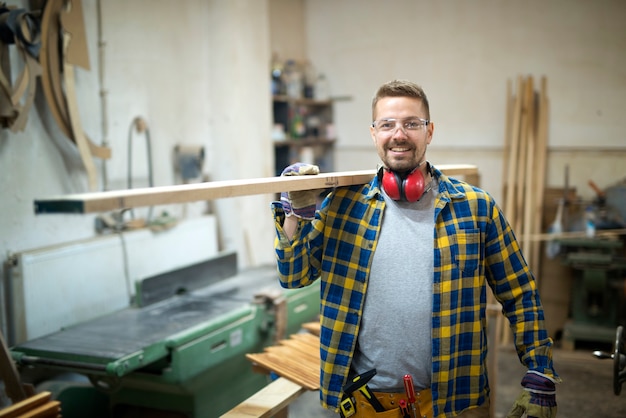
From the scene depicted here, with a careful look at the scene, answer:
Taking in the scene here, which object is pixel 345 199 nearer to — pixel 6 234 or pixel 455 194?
pixel 455 194

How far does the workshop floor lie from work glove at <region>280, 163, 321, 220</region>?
5.39ft

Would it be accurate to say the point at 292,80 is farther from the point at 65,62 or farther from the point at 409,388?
the point at 409,388

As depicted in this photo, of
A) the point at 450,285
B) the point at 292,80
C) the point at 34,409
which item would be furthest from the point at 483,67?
the point at 34,409

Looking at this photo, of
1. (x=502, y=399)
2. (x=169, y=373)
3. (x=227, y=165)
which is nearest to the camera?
(x=169, y=373)

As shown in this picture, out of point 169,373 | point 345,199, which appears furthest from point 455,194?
point 169,373

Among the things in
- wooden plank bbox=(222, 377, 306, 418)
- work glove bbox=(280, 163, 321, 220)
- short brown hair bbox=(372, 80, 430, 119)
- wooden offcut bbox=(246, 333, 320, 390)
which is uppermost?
short brown hair bbox=(372, 80, 430, 119)

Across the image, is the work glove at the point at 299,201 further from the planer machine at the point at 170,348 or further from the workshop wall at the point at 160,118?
the workshop wall at the point at 160,118

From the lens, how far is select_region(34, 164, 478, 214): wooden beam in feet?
3.80

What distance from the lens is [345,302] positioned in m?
1.67

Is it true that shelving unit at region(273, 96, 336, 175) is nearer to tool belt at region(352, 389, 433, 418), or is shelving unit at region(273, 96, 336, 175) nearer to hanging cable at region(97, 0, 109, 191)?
hanging cable at region(97, 0, 109, 191)

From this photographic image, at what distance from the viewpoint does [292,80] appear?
202 inches

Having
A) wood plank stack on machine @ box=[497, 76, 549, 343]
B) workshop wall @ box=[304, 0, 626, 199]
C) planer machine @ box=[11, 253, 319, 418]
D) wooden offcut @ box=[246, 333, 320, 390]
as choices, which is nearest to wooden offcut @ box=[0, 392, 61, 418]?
planer machine @ box=[11, 253, 319, 418]

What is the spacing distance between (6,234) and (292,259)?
1.80 m

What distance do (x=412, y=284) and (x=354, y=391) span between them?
341 mm
